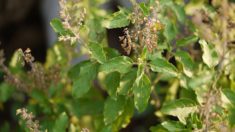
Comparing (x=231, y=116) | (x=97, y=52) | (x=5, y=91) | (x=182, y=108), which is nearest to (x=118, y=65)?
(x=97, y=52)

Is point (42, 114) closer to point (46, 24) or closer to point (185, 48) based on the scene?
point (185, 48)

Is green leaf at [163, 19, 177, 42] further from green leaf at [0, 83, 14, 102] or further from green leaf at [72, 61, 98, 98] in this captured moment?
green leaf at [0, 83, 14, 102]

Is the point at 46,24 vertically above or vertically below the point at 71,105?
above

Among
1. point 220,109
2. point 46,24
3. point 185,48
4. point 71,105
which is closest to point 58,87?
point 71,105

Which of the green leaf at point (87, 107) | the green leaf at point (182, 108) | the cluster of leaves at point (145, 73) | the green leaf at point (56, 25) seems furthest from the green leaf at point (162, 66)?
the green leaf at point (87, 107)

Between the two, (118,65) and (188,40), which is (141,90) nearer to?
(118,65)

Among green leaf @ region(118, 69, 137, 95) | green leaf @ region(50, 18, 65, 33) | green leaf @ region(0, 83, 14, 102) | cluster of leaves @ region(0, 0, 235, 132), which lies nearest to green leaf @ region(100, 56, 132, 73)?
cluster of leaves @ region(0, 0, 235, 132)
